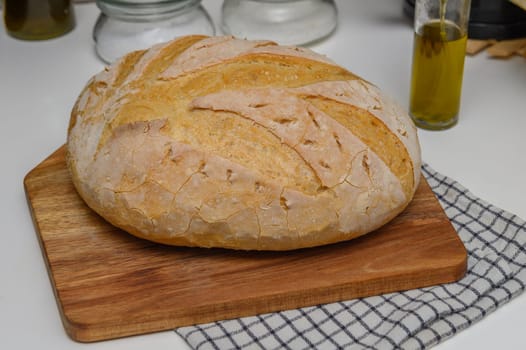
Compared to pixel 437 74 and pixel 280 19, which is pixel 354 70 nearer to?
pixel 280 19

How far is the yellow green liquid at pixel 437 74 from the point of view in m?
1.57

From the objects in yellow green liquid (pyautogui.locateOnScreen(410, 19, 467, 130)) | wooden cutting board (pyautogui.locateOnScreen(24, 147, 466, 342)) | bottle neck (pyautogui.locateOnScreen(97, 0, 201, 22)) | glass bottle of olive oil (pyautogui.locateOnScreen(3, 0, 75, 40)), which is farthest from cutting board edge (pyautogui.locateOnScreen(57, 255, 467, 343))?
glass bottle of olive oil (pyautogui.locateOnScreen(3, 0, 75, 40))

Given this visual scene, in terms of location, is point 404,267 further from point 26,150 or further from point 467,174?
point 26,150

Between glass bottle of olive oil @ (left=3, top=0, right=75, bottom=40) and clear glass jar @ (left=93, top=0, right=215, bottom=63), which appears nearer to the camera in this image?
clear glass jar @ (left=93, top=0, right=215, bottom=63)

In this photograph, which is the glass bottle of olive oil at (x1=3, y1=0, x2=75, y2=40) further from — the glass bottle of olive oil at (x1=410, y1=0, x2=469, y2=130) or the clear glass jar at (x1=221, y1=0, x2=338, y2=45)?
the glass bottle of olive oil at (x1=410, y1=0, x2=469, y2=130)

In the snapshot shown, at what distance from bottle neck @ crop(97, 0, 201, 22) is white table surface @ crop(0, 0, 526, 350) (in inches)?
6.1

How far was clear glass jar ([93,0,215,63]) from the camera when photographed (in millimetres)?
1844

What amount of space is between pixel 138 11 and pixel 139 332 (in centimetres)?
82

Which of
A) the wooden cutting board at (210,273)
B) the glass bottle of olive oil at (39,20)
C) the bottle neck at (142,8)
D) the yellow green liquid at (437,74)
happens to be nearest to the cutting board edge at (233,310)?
the wooden cutting board at (210,273)

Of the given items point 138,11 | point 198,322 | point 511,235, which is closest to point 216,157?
point 198,322

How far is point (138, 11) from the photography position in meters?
1.84

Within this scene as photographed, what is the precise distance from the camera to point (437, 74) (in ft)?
Answer: 5.27

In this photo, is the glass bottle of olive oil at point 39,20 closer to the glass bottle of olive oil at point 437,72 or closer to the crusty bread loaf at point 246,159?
the crusty bread loaf at point 246,159

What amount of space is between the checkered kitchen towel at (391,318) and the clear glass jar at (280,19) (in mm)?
766
